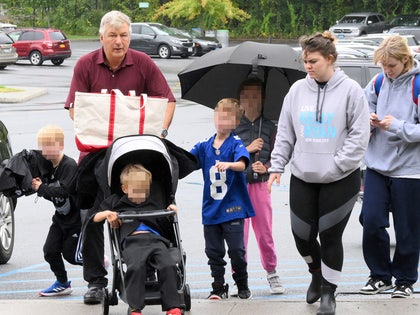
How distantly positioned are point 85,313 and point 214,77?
2439mm

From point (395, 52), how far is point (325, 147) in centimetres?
107

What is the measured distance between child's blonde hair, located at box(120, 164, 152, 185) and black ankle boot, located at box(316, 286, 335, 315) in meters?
1.41

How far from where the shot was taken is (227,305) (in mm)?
7090

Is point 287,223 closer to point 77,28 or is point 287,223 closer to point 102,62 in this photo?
point 102,62

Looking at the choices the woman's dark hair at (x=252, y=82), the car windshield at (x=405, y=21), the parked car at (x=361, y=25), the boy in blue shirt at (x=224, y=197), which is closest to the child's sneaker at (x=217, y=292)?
the boy in blue shirt at (x=224, y=197)

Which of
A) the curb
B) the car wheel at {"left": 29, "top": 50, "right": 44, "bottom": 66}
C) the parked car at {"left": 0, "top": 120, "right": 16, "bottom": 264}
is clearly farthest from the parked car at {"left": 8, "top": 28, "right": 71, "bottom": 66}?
the parked car at {"left": 0, "top": 120, "right": 16, "bottom": 264}

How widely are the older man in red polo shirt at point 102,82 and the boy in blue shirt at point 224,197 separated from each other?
1.47 ft

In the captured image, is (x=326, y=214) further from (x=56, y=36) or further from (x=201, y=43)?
(x=201, y=43)

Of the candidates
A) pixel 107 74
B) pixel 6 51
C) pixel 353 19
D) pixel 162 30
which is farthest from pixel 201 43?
pixel 107 74

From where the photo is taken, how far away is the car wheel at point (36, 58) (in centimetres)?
4778

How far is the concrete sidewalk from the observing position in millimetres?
6891

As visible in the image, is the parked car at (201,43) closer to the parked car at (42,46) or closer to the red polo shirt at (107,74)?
the parked car at (42,46)

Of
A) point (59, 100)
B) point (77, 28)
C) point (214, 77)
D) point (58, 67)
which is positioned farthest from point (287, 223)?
point (77, 28)

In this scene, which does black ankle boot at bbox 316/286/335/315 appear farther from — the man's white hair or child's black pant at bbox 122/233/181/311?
the man's white hair
